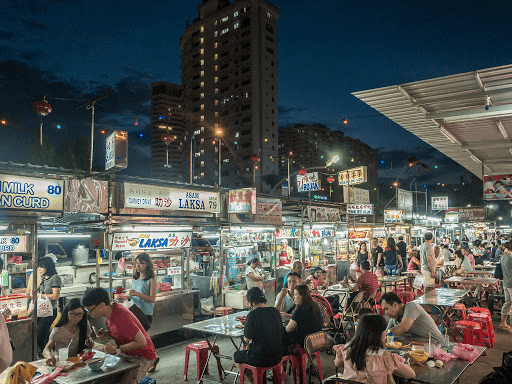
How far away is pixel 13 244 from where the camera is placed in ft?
21.7

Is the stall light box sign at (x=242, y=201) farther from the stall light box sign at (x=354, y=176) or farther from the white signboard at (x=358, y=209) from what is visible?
the stall light box sign at (x=354, y=176)

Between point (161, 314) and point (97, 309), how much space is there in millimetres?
4705

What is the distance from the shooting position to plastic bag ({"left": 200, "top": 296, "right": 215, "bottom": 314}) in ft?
34.2

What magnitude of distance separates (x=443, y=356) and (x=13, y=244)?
6847mm

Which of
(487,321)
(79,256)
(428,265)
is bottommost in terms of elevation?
(487,321)

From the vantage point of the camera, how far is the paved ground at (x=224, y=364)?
640 cm

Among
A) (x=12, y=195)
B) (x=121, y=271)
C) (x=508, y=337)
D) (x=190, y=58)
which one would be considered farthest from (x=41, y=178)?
(x=190, y=58)

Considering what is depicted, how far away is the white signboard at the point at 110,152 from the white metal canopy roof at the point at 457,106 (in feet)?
15.1

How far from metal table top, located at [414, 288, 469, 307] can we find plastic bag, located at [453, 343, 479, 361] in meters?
2.59

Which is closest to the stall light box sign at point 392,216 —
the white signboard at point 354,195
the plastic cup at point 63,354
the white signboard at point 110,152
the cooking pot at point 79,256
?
the white signboard at point 354,195

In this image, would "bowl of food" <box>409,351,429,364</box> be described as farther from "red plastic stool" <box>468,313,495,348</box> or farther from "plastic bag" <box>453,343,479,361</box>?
"red plastic stool" <box>468,313,495,348</box>

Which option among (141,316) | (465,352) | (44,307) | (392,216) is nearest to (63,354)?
(141,316)

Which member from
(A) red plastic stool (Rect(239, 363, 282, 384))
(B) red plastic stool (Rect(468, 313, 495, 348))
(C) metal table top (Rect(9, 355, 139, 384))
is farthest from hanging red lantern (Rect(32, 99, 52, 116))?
(B) red plastic stool (Rect(468, 313, 495, 348))

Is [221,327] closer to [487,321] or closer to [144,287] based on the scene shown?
[144,287]
